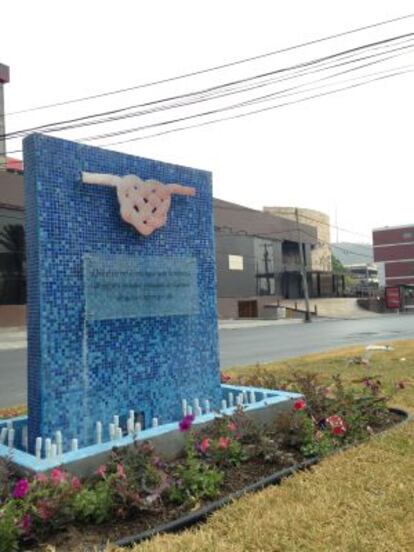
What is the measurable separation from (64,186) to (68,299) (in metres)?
1.00

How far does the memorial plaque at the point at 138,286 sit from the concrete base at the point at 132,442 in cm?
114

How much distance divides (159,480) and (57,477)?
723 mm

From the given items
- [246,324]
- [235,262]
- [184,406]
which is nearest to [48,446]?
[184,406]

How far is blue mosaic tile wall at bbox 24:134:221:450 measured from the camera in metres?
5.22

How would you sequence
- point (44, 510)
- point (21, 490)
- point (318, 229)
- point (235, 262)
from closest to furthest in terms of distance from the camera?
point (44, 510) < point (21, 490) < point (235, 262) < point (318, 229)

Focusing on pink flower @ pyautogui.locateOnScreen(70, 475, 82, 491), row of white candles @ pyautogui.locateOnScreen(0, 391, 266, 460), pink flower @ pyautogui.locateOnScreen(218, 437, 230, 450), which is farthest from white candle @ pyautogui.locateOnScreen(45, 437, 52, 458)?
pink flower @ pyautogui.locateOnScreen(218, 437, 230, 450)

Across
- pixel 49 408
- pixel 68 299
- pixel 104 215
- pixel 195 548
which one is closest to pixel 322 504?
pixel 195 548

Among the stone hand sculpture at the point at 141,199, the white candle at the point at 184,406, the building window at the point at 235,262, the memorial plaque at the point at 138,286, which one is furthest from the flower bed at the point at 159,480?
the building window at the point at 235,262

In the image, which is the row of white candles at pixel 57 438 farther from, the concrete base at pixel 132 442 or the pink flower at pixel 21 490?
the pink flower at pixel 21 490

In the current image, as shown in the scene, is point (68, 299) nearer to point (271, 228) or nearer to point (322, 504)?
point (322, 504)

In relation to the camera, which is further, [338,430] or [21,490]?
[338,430]

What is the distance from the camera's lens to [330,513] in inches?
156

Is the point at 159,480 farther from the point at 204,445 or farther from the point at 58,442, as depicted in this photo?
the point at 58,442

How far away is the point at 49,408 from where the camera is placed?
514 centimetres
